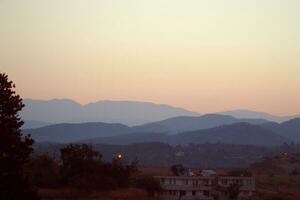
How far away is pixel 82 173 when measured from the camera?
185 feet

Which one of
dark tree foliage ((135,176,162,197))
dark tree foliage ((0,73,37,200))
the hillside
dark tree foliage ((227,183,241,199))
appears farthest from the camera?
the hillside

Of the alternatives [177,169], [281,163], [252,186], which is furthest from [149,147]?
[252,186]

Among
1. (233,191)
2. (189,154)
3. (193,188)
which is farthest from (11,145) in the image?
(189,154)

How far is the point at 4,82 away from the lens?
78.8 feet

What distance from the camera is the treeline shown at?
179 ft

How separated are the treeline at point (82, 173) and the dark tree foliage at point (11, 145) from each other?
2971cm

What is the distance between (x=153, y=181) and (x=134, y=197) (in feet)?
24.4

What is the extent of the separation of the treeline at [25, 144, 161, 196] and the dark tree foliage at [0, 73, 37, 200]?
29.7m

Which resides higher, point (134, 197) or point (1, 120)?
point (1, 120)

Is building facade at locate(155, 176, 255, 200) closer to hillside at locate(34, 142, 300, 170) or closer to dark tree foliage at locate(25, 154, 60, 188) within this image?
dark tree foliage at locate(25, 154, 60, 188)

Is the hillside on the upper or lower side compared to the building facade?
upper

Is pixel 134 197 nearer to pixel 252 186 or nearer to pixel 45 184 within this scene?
pixel 45 184

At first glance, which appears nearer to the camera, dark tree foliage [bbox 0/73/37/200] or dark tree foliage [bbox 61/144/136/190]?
dark tree foliage [bbox 0/73/37/200]

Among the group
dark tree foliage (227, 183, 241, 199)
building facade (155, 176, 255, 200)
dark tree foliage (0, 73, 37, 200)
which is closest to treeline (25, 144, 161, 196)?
building facade (155, 176, 255, 200)
